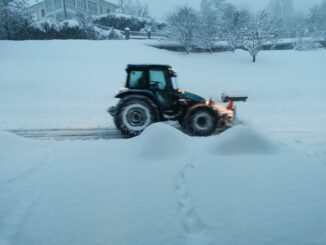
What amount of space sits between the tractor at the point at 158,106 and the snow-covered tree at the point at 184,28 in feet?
71.9

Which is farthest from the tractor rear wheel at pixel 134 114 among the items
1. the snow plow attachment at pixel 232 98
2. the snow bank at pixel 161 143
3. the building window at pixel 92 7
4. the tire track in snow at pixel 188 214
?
the building window at pixel 92 7

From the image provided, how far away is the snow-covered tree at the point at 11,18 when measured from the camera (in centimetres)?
2793

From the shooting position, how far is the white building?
167ft

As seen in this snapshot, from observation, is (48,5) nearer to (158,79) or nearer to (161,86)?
(158,79)

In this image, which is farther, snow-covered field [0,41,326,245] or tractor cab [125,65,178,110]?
tractor cab [125,65,178,110]

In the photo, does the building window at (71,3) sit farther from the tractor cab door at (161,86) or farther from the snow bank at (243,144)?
the snow bank at (243,144)

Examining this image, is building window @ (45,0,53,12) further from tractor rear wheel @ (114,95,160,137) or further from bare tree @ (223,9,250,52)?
tractor rear wheel @ (114,95,160,137)

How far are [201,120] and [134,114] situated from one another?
1850mm

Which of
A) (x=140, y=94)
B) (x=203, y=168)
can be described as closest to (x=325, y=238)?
(x=203, y=168)

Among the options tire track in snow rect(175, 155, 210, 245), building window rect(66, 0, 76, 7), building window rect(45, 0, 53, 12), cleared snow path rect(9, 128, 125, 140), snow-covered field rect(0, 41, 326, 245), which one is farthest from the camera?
building window rect(45, 0, 53, 12)

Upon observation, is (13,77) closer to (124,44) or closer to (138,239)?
(124,44)

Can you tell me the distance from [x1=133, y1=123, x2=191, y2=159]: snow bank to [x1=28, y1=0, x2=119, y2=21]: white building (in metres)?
44.0

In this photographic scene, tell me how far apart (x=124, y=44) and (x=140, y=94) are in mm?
22284

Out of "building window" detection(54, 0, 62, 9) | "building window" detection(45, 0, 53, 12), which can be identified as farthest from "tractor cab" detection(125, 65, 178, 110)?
"building window" detection(45, 0, 53, 12)
